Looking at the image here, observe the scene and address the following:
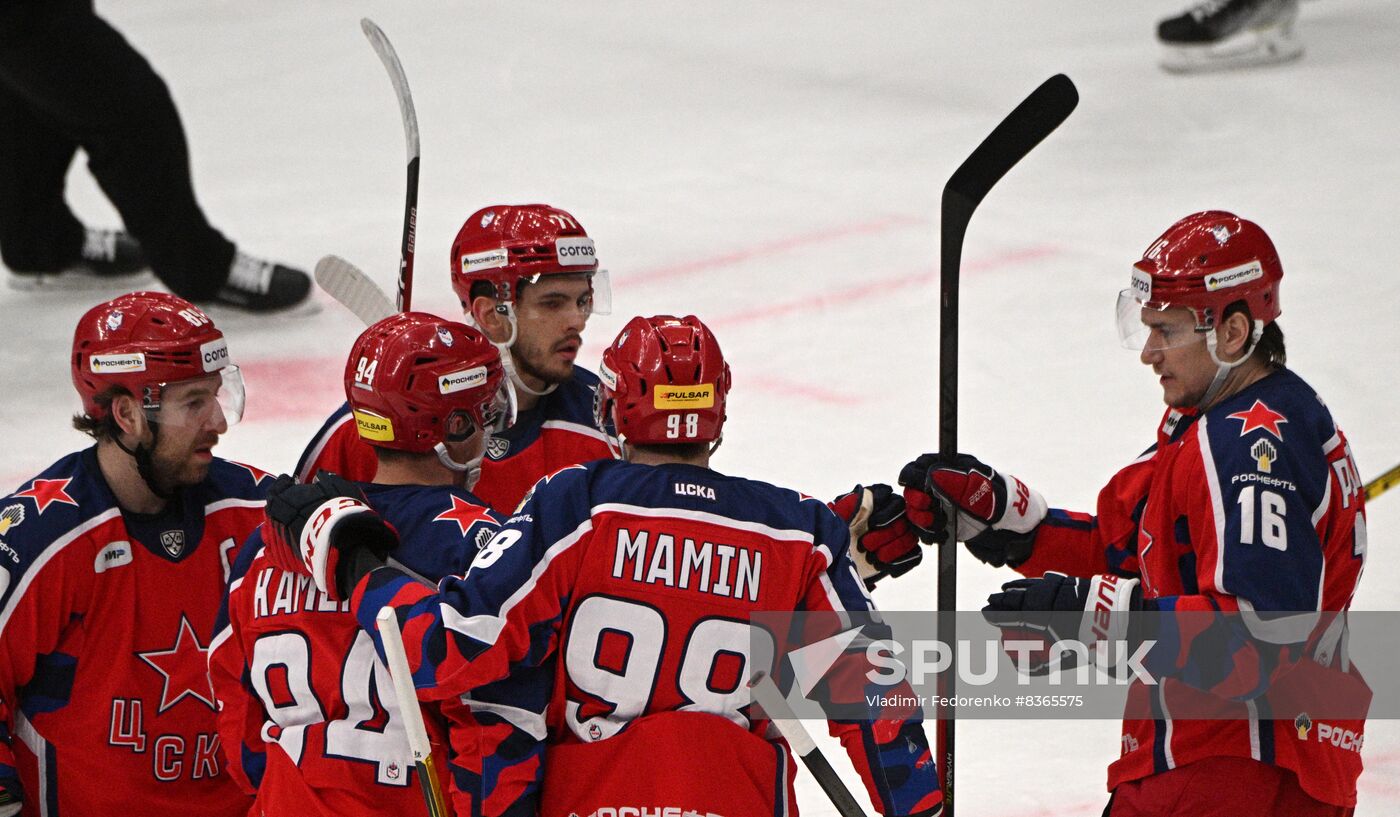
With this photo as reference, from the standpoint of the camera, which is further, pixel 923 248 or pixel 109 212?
pixel 109 212

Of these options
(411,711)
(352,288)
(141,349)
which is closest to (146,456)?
(141,349)

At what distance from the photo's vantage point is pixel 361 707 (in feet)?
8.64

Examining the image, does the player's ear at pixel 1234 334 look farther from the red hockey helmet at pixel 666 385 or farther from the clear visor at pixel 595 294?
the clear visor at pixel 595 294

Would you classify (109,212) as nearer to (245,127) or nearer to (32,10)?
(245,127)

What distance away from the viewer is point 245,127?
28.7 ft

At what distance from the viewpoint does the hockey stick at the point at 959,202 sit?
10.0ft

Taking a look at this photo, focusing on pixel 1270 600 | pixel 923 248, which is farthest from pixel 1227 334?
pixel 923 248

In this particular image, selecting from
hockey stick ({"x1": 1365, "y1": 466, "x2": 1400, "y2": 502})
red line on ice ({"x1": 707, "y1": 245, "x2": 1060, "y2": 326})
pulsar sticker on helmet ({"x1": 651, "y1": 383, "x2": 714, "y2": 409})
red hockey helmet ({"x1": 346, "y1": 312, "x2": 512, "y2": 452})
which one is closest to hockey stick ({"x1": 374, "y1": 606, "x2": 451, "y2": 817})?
red hockey helmet ({"x1": 346, "y1": 312, "x2": 512, "y2": 452})

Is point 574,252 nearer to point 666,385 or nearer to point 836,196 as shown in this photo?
point 666,385

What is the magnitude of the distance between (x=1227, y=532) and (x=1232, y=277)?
1.45 feet

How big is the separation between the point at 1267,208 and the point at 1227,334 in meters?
4.59

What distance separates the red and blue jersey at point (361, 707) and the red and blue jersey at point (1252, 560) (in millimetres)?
1000

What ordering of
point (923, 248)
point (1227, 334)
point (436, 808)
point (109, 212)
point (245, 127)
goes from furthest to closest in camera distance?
1. point (245, 127)
2. point (109, 212)
3. point (923, 248)
4. point (1227, 334)
5. point (436, 808)

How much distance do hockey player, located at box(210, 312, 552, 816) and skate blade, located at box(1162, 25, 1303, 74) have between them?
6.76 m
